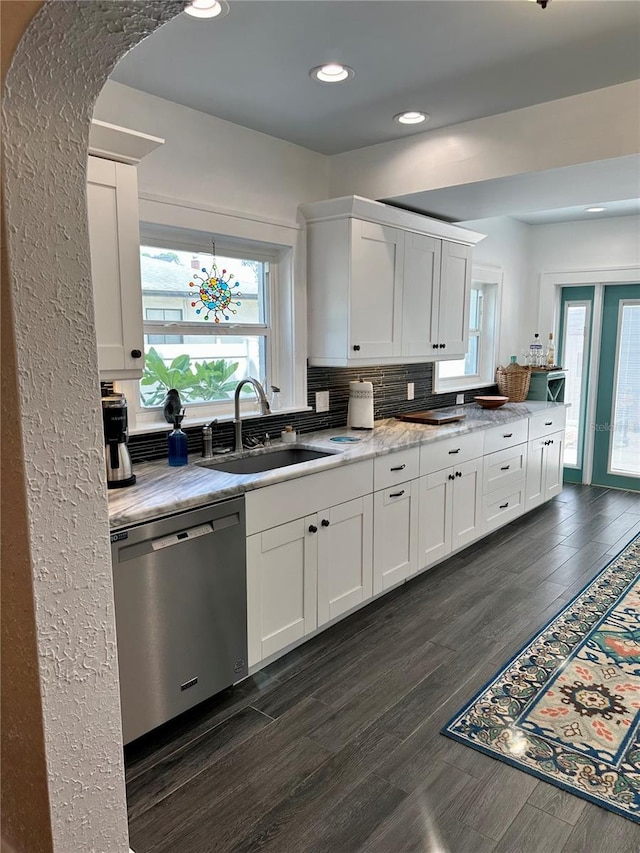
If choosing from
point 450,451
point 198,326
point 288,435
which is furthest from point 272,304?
point 450,451

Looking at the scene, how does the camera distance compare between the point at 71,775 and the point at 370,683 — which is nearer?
the point at 71,775

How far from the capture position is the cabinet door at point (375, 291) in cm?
332

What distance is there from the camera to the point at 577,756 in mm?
2100

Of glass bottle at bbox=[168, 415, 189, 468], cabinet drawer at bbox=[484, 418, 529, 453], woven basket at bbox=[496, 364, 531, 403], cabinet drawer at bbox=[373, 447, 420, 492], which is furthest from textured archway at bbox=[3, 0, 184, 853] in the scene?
woven basket at bbox=[496, 364, 531, 403]

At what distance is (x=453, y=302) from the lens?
4.10m

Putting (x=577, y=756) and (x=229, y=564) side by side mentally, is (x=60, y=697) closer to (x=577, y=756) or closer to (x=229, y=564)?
(x=229, y=564)

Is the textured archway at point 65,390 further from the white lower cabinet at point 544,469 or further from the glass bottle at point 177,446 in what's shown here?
the white lower cabinet at point 544,469

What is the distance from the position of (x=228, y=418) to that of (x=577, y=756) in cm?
208

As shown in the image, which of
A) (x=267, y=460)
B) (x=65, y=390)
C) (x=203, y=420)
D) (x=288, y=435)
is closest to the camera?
(x=65, y=390)

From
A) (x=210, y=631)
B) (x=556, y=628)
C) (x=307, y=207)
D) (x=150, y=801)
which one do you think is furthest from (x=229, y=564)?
(x=307, y=207)

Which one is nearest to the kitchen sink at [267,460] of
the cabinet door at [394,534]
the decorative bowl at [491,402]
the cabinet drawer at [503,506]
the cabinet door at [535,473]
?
the cabinet door at [394,534]

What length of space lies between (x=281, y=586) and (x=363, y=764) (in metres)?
0.76

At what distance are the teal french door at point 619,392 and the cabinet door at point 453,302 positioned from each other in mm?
2253

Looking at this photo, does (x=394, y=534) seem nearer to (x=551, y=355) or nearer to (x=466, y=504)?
(x=466, y=504)
